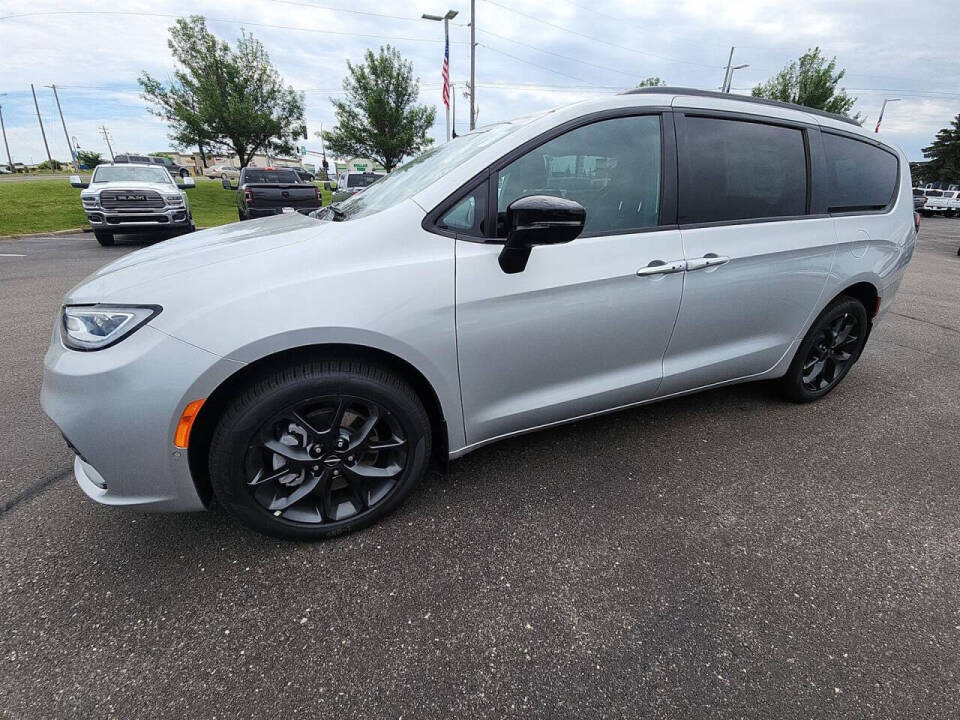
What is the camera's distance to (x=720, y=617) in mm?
1702

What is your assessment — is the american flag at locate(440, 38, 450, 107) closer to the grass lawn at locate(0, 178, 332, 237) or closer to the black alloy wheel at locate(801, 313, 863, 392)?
the grass lawn at locate(0, 178, 332, 237)

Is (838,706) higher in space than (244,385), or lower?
lower

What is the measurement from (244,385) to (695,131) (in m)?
2.25

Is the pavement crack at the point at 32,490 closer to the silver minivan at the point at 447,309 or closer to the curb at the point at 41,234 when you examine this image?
the silver minivan at the point at 447,309

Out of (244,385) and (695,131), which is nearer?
(244,385)

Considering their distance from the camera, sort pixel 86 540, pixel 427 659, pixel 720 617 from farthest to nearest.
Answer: pixel 86 540, pixel 720 617, pixel 427 659

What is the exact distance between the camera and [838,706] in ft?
4.67

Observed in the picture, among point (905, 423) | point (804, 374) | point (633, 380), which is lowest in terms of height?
point (905, 423)

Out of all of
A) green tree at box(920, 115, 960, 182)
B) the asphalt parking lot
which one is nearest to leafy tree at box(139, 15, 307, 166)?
the asphalt parking lot

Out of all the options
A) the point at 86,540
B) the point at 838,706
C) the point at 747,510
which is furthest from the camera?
the point at 747,510

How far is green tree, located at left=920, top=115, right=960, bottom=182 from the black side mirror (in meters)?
78.5

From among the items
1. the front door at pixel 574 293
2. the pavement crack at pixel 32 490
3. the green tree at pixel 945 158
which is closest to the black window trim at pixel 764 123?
the front door at pixel 574 293

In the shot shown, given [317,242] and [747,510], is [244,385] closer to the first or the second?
[317,242]

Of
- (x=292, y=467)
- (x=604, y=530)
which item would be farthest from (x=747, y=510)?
(x=292, y=467)
